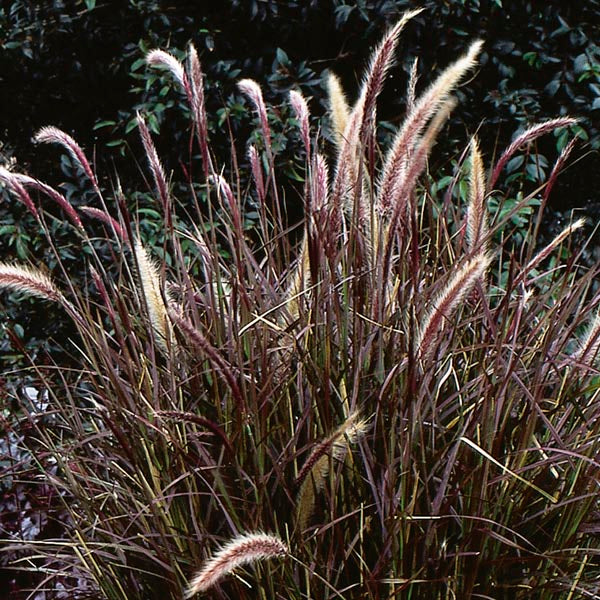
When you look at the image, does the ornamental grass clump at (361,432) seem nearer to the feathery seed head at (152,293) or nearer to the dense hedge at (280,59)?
the feathery seed head at (152,293)

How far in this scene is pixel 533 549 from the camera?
6.79 ft

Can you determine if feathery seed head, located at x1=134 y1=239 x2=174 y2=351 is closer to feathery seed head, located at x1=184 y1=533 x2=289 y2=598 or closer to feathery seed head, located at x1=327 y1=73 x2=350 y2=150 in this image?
feathery seed head, located at x1=327 y1=73 x2=350 y2=150

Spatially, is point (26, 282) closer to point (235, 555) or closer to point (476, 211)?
point (235, 555)

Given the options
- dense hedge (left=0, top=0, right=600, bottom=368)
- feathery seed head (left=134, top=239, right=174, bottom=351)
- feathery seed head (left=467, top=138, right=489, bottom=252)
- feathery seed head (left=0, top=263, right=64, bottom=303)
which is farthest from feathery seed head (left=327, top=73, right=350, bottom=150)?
dense hedge (left=0, top=0, right=600, bottom=368)

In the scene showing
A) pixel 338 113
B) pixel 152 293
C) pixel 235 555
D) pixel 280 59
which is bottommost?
pixel 280 59

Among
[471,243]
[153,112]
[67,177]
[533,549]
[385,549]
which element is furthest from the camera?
[67,177]

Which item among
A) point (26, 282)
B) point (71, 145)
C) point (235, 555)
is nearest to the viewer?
point (235, 555)

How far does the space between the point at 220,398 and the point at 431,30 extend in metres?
2.73

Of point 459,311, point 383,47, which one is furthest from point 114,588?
point 383,47

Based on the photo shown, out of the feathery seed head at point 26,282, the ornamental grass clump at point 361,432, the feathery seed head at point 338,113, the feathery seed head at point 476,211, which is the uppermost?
the feathery seed head at point 338,113

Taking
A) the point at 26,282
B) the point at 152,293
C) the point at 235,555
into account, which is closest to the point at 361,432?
the point at 235,555

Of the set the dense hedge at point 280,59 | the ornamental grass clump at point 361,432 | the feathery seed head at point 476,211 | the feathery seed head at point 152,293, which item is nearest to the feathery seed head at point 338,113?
the ornamental grass clump at point 361,432

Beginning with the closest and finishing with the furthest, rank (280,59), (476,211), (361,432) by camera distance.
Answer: (361,432)
(476,211)
(280,59)

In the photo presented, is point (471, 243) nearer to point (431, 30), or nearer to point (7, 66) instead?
point (431, 30)
